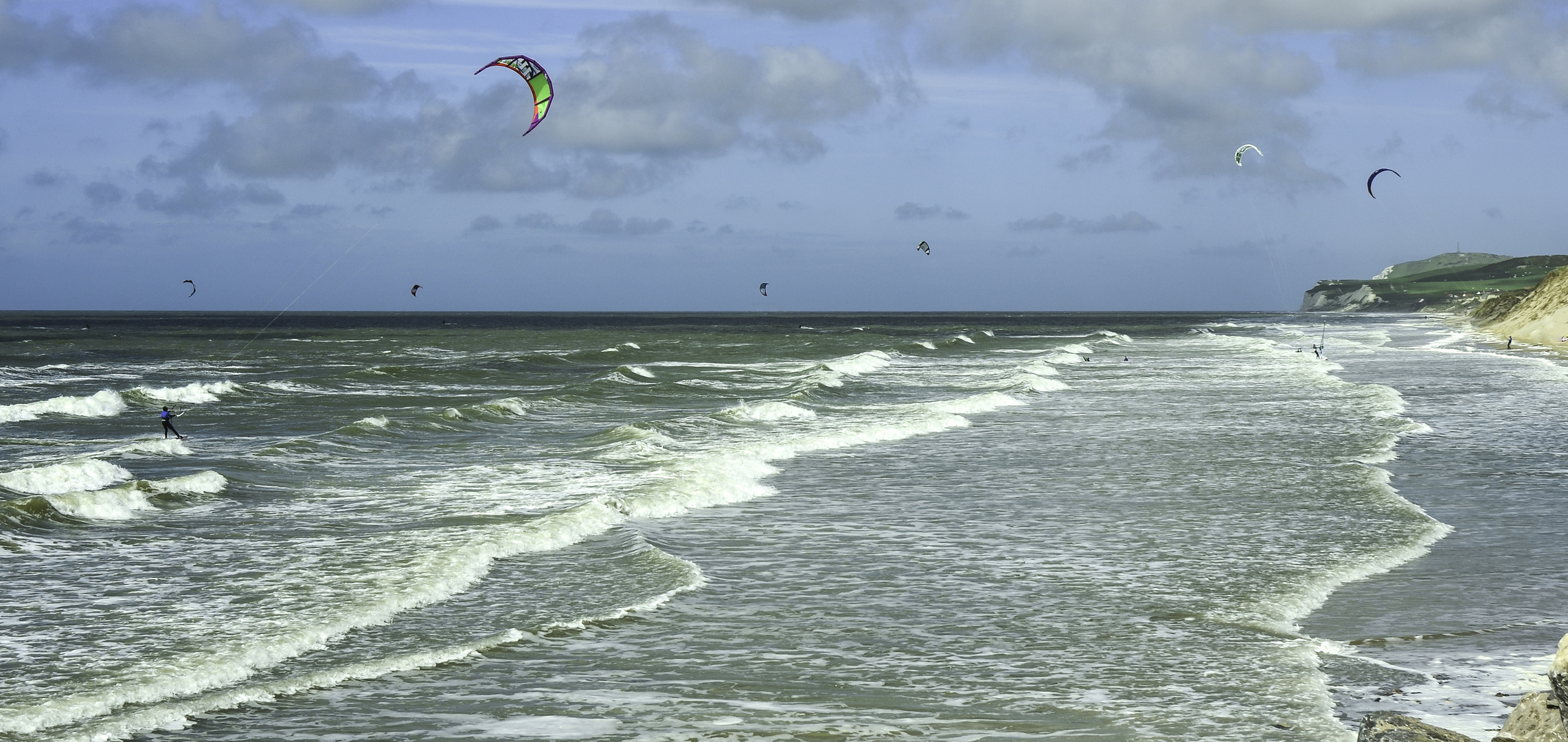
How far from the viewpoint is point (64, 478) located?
63.8ft

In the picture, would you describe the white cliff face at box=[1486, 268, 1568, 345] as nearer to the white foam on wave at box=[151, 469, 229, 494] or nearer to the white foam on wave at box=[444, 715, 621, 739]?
the white foam on wave at box=[151, 469, 229, 494]

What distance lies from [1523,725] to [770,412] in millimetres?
24416

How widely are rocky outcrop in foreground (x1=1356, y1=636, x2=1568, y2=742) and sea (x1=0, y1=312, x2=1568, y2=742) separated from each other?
3.37 feet

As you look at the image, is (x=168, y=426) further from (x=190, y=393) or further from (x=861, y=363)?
(x=861, y=363)

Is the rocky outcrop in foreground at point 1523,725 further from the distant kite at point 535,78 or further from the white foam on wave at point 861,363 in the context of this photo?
the white foam on wave at point 861,363

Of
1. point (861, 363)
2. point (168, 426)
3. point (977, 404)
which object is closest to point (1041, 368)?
point (861, 363)

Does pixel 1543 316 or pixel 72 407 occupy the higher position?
pixel 1543 316

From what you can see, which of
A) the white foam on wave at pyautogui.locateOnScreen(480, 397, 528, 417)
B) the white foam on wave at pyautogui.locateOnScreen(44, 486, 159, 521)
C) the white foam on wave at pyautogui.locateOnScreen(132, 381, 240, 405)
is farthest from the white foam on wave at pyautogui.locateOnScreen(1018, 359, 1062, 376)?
the white foam on wave at pyautogui.locateOnScreen(44, 486, 159, 521)

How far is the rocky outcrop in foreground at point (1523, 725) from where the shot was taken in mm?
6156

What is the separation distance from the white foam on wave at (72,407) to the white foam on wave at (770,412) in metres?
17.3

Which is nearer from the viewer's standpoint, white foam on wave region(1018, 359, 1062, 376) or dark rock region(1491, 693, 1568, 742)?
dark rock region(1491, 693, 1568, 742)

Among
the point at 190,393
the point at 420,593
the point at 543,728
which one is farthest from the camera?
the point at 190,393

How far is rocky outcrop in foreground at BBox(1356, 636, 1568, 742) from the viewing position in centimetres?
616

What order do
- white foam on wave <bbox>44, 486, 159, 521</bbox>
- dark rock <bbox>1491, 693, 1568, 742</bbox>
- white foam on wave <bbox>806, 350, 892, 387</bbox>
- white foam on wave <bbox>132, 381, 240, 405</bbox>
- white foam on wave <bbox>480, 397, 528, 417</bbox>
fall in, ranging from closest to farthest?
dark rock <bbox>1491, 693, 1568, 742</bbox>
white foam on wave <bbox>44, 486, 159, 521</bbox>
white foam on wave <bbox>480, 397, 528, 417</bbox>
white foam on wave <bbox>132, 381, 240, 405</bbox>
white foam on wave <bbox>806, 350, 892, 387</bbox>
